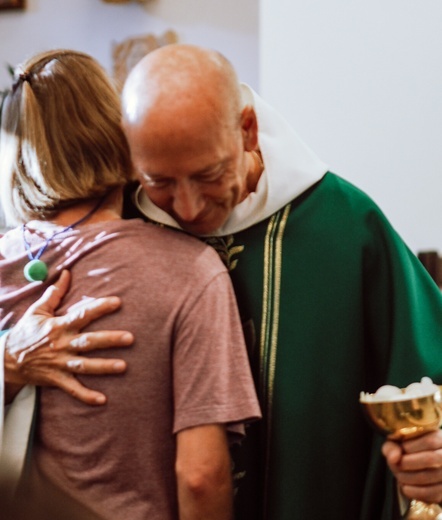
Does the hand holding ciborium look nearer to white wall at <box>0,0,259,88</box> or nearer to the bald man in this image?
the bald man

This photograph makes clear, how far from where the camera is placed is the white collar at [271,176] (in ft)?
5.35

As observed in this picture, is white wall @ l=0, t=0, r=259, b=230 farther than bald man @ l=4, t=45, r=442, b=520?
Yes

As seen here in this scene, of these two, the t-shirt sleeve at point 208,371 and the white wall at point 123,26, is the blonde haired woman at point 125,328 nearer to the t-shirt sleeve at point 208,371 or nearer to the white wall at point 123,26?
the t-shirt sleeve at point 208,371

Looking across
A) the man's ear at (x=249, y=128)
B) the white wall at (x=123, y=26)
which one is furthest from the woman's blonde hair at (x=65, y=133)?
the white wall at (x=123, y=26)

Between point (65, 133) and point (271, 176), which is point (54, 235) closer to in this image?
point (65, 133)

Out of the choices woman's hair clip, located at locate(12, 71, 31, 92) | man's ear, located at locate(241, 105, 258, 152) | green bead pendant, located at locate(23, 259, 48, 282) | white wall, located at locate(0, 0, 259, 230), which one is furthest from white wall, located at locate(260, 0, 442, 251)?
green bead pendant, located at locate(23, 259, 48, 282)

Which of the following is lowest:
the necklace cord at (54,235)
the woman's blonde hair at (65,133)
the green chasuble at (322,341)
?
the green chasuble at (322,341)

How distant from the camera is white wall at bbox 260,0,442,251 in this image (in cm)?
261

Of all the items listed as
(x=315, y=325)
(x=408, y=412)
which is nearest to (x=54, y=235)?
(x=315, y=325)

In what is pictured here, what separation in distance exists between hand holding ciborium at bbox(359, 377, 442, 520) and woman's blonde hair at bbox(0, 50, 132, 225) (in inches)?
24.3

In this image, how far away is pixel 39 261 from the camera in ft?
4.87

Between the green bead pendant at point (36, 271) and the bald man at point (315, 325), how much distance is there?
0.25 meters

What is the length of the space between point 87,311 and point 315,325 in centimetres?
47

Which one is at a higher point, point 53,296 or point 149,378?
point 53,296
